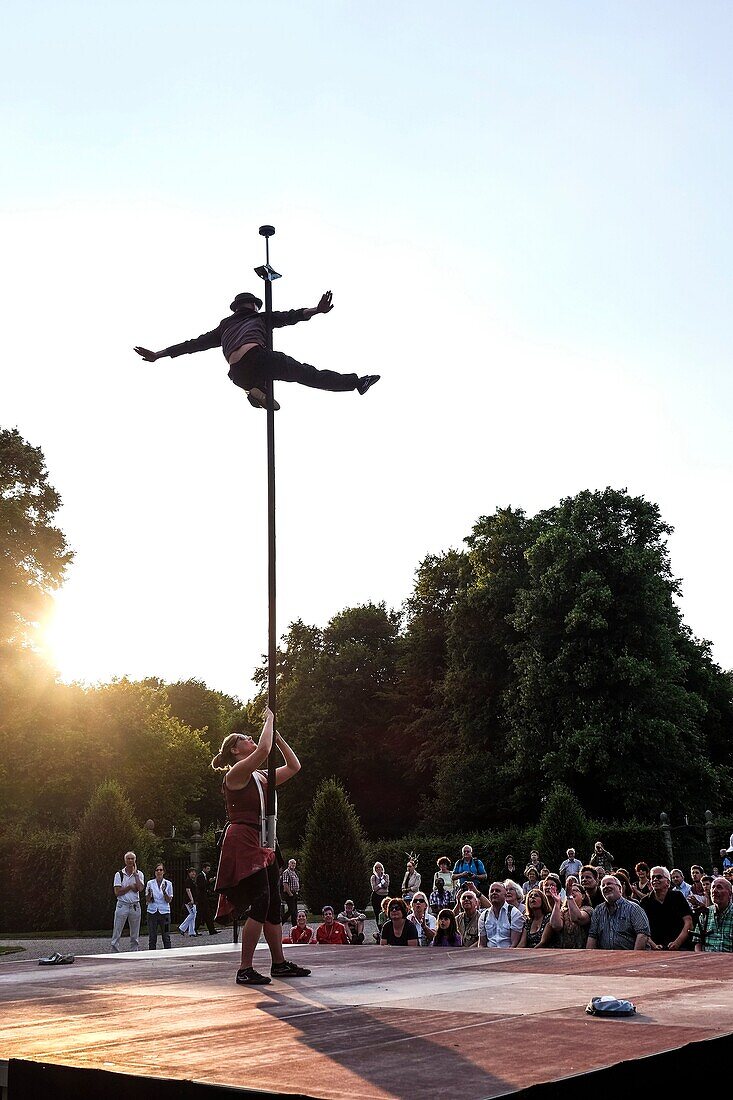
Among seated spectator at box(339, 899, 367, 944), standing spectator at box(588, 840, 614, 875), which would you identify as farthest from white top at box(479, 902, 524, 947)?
standing spectator at box(588, 840, 614, 875)

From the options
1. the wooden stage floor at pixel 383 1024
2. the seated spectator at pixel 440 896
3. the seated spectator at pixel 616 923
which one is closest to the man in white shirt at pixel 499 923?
the seated spectator at pixel 616 923

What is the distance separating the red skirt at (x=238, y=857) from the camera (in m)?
6.59

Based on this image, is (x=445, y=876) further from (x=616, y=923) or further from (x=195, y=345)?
(x=195, y=345)

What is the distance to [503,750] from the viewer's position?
1490 inches

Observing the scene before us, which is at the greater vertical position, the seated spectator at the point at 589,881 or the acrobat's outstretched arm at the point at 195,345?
the acrobat's outstretched arm at the point at 195,345

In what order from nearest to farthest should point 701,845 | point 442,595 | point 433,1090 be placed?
point 433,1090, point 701,845, point 442,595

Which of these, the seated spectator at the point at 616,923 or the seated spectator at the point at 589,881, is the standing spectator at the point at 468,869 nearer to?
the seated spectator at the point at 589,881

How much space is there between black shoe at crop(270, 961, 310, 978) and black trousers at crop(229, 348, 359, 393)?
12.9ft

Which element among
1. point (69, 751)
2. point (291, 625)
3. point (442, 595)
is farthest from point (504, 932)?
point (291, 625)

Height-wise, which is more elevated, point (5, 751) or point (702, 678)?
point (702, 678)

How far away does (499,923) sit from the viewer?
37.5ft

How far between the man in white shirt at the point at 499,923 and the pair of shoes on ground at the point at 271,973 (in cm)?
507

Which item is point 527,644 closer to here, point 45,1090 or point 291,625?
point 291,625

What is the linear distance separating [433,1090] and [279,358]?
18.5 ft
